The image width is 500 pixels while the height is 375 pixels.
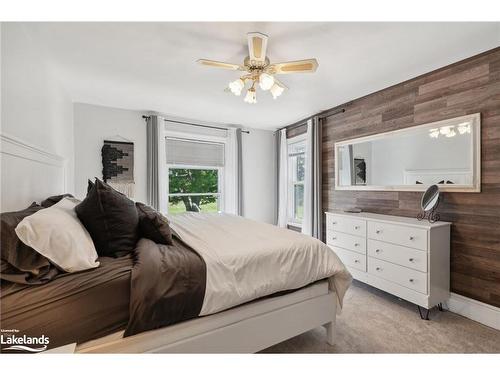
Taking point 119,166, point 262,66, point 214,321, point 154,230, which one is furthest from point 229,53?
point 119,166

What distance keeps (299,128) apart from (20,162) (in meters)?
3.80

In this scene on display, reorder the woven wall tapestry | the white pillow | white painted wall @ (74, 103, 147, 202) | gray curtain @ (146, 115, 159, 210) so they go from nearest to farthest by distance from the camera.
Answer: the white pillow → white painted wall @ (74, 103, 147, 202) → the woven wall tapestry → gray curtain @ (146, 115, 159, 210)

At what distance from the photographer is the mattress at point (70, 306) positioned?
943 mm

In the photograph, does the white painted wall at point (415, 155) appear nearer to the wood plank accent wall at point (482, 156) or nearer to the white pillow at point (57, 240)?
the wood plank accent wall at point (482, 156)

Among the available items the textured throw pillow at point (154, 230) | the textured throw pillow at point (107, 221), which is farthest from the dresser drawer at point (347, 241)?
the textured throw pillow at point (107, 221)

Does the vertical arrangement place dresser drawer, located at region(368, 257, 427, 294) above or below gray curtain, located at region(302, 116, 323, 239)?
below

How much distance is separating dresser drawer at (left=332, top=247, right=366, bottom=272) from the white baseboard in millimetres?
786

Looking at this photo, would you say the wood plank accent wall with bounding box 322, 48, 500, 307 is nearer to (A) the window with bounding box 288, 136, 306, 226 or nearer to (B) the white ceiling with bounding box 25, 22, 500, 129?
(B) the white ceiling with bounding box 25, 22, 500, 129

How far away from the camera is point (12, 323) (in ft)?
3.06

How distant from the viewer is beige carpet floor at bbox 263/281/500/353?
1673mm

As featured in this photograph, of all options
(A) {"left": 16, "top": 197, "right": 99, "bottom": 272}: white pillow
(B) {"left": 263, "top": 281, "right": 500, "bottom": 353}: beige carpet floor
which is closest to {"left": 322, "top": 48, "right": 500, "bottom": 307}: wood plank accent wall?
(B) {"left": 263, "top": 281, "right": 500, "bottom": 353}: beige carpet floor

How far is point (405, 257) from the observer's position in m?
2.16

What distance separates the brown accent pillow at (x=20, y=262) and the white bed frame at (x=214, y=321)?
325 millimetres

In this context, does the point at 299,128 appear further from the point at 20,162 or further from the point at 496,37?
the point at 20,162
